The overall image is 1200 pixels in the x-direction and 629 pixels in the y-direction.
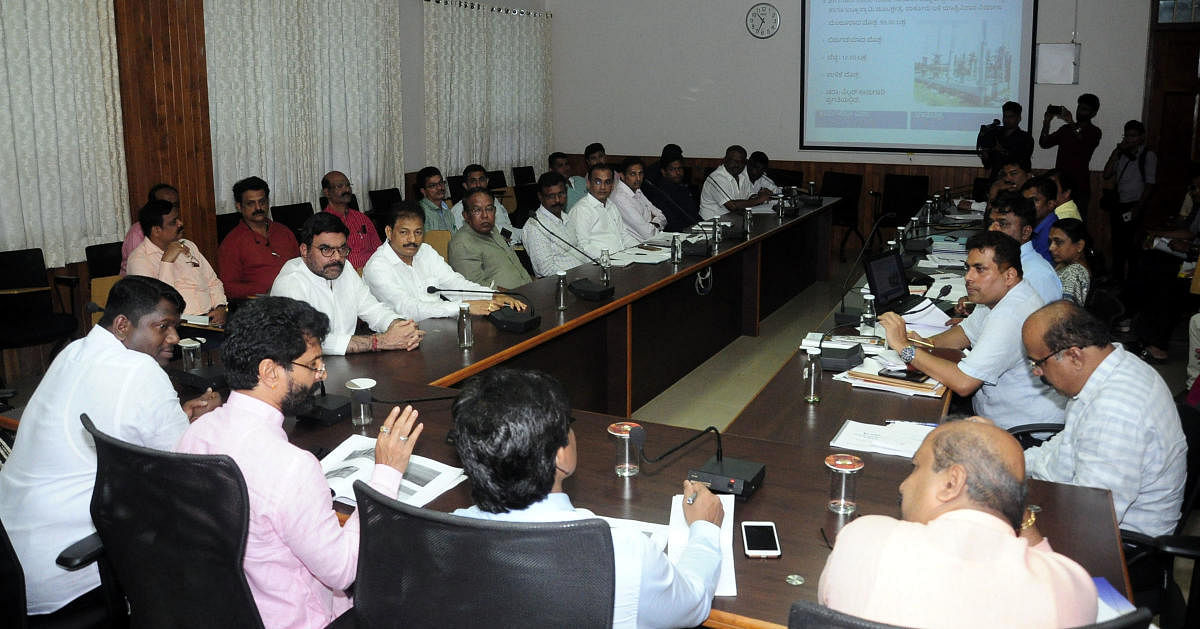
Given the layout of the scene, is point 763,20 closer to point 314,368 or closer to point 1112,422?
point 1112,422

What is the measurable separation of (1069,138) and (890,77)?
176cm

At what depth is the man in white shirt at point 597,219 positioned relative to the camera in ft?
20.5

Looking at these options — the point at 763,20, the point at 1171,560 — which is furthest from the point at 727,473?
the point at 763,20

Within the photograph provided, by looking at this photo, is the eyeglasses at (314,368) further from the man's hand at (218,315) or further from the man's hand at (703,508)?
the man's hand at (218,315)

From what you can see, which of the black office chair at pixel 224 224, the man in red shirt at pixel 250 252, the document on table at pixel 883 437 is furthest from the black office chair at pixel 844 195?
the document on table at pixel 883 437

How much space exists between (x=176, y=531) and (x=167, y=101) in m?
4.69

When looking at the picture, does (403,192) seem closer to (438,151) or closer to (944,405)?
(438,151)

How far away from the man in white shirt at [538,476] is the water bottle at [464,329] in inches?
70.5

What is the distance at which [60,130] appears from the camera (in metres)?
5.41

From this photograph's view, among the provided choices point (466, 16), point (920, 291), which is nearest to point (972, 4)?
point (466, 16)

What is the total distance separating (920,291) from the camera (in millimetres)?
4691

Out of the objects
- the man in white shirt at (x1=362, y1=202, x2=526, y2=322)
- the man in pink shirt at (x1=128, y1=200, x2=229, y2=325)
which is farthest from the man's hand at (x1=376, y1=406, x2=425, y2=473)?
the man in pink shirt at (x1=128, y1=200, x2=229, y2=325)

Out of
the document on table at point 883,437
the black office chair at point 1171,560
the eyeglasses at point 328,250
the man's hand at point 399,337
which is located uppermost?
the eyeglasses at point 328,250

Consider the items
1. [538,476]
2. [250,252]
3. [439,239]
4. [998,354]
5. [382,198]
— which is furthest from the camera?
[382,198]
